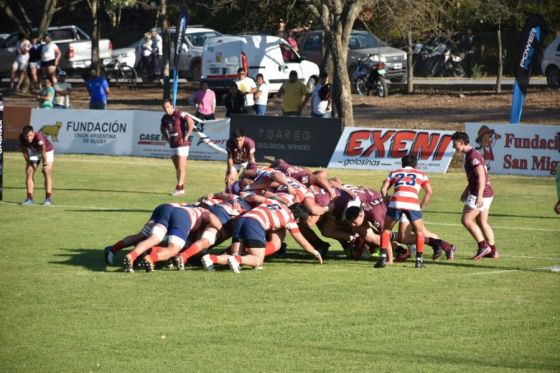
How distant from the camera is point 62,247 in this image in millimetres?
16062

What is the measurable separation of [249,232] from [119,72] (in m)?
36.5

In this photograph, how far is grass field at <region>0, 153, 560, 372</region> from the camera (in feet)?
31.3

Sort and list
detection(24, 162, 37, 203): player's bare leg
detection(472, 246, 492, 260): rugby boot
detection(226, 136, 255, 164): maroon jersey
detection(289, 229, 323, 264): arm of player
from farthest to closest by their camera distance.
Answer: detection(24, 162, 37, 203): player's bare leg
detection(226, 136, 255, 164): maroon jersey
detection(472, 246, 492, 260): rugby boot
detection(289, 229, 323, 264): arm of player

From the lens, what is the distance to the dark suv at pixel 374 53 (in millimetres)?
41562

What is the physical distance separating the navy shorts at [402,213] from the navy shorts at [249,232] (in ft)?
6.01

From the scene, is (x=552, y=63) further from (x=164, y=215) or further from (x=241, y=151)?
(x=164, y=215)

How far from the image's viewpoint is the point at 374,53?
41.1 metres

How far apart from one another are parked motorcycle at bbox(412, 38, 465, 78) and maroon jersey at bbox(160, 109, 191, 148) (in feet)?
94.5

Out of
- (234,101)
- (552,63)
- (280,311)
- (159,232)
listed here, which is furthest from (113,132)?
(280,311)

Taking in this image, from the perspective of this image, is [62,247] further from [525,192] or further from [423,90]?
[423,90]

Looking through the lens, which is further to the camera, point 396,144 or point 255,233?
point 396,144

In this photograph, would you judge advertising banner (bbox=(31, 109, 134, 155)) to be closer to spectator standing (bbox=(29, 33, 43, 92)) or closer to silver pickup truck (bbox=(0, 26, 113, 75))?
spectator standing (bbox=(29, 33, 43, 92))

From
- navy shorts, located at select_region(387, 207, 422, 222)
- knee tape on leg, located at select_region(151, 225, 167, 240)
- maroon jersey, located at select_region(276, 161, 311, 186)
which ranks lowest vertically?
knee tape on leg, located at select_region(151, 225, 167, 240)

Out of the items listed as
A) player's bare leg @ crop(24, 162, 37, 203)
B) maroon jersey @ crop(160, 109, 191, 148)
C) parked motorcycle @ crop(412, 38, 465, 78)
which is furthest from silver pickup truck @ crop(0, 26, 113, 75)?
player's bare leg @ crop(24, 162, 37, 203)
